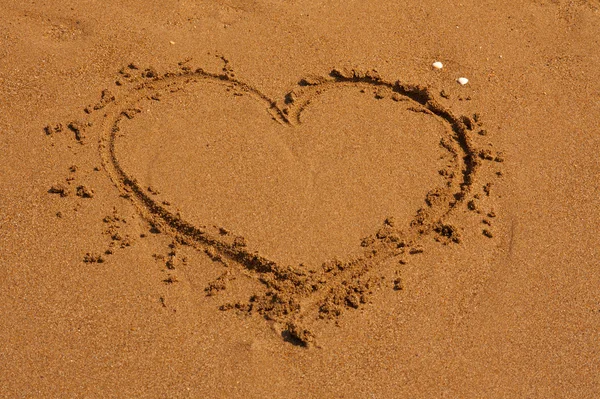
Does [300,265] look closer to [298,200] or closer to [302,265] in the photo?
[302,265]

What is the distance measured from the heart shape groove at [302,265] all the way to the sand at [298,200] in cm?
1

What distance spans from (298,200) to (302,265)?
408mm

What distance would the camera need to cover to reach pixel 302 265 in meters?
3.56

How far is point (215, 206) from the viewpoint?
3756mm

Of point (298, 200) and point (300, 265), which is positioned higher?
point (298, 200)

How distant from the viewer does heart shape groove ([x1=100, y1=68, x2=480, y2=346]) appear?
3436mm

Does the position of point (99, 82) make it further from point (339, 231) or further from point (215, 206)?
point (339, 231)

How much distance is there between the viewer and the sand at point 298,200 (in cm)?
330

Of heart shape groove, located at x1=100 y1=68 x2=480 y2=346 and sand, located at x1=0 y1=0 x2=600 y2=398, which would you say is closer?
sand, located at x1=0 y1=0 x2=600 y2=398

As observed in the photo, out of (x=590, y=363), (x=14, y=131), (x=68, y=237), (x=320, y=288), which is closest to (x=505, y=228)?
(x=590, y=363)

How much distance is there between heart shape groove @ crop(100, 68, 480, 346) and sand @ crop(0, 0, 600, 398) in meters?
0.01

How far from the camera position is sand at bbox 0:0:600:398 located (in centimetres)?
330

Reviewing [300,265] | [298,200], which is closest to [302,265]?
[300,265]

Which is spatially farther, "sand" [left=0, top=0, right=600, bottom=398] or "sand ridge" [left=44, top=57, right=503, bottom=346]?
"sand ridge" [left=44, top=57, right=503, bottom=346]
